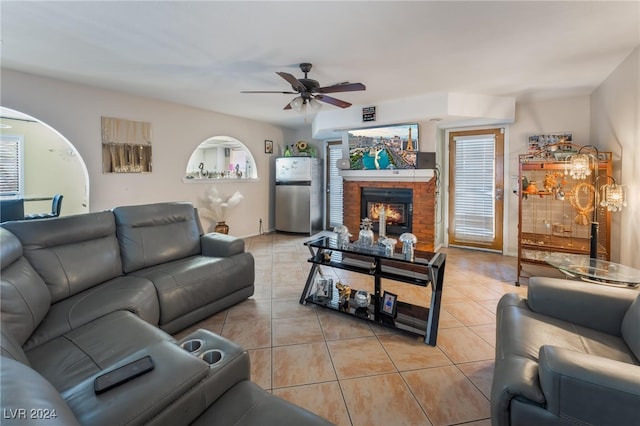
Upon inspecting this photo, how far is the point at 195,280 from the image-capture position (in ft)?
8.16

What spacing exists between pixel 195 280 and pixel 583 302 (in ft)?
8.62

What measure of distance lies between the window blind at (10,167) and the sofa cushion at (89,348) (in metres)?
5.73

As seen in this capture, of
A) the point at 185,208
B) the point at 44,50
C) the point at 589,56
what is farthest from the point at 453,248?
the point at 44,50

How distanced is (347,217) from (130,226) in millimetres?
3762

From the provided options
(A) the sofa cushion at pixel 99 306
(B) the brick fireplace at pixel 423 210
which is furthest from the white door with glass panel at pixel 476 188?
(A) the sofa cushion at pixel 99 306

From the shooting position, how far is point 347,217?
5711 mm

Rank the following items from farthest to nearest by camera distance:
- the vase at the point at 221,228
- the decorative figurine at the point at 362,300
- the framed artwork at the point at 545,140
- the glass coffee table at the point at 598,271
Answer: the vase at the point at 221,228 < the framed artwork at the point at 545,140 < the decorative figurine at the point at 362,300 < the glass coffee table at the point at 598,271

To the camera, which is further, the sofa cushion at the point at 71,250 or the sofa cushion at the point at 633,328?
the sofa cushion at the point at 71,250

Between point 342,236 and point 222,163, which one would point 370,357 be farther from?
point 222,163

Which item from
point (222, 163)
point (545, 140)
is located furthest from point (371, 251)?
point (222, 163)

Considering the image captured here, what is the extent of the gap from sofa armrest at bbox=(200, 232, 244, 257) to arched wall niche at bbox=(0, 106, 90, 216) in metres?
4.03

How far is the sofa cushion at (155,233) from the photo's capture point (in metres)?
2.60

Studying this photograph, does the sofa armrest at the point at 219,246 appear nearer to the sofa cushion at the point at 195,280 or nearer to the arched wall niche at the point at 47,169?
the sofa cushion at the point at 195,280

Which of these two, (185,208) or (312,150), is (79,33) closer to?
(185,208)
